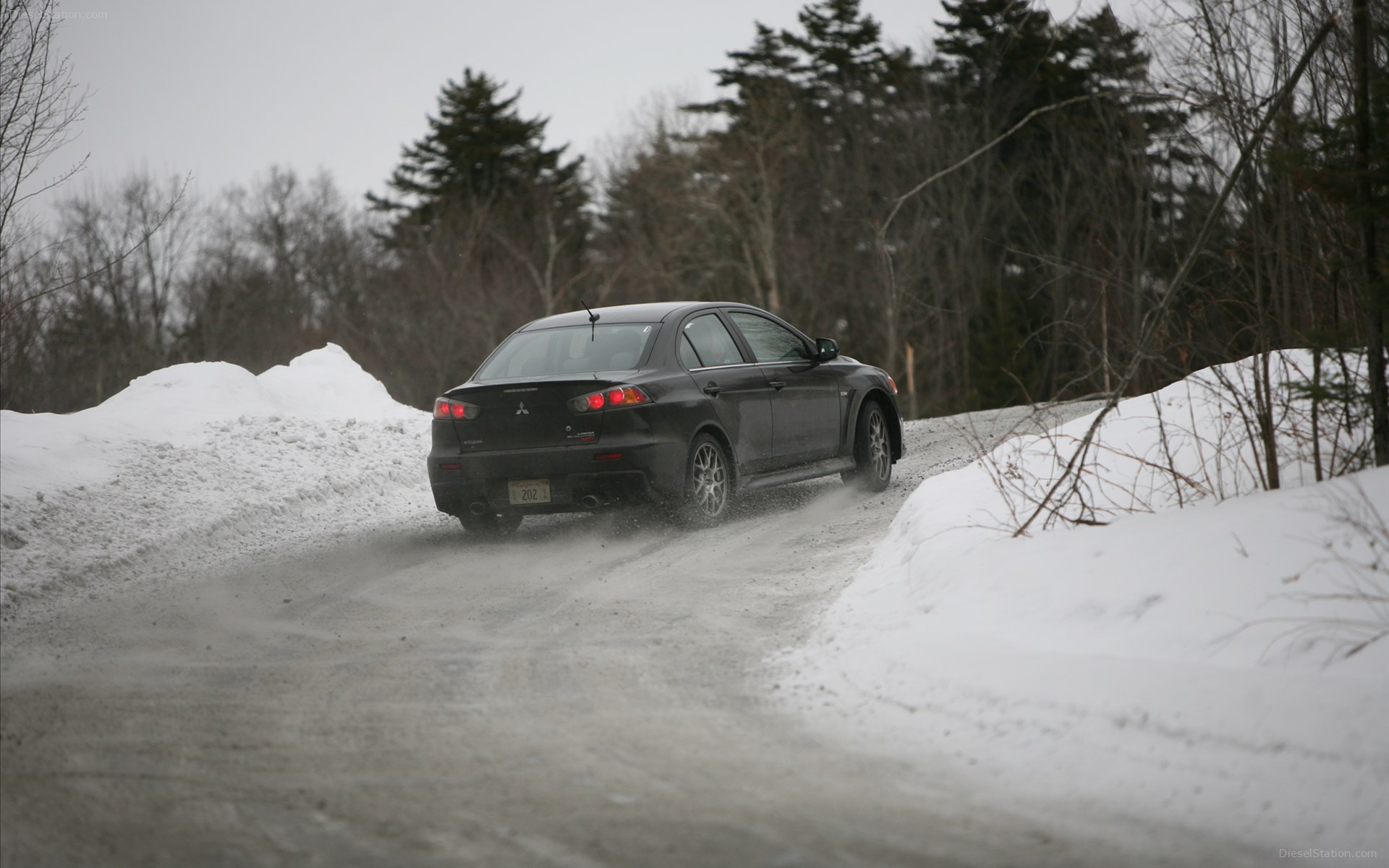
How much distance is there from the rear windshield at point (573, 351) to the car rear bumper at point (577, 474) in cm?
72

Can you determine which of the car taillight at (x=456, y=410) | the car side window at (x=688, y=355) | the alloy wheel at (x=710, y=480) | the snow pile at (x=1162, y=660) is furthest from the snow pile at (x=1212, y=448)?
the car taillight at (x=456, y=410)

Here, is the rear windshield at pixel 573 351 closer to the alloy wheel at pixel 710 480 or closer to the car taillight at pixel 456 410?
the car taillight at pixel 456 410

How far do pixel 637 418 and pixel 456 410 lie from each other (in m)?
1.36

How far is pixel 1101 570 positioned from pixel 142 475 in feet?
24.9

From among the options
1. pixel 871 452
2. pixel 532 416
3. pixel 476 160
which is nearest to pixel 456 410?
pixel 532 416

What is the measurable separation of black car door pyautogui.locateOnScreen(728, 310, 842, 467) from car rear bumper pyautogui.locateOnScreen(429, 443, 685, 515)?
1.49 meters

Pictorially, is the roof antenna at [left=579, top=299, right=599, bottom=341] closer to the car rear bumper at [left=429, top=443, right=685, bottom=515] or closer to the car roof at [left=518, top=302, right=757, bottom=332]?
the car roof at [left=518, top=302, right=757, bottom=332]

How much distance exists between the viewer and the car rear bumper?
836cm

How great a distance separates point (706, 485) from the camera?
29.4ft

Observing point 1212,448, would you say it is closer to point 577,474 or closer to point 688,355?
point 688,355

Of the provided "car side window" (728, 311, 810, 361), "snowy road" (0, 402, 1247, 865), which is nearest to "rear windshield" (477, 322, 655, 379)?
"car side window" (728, 311, 810, 361)

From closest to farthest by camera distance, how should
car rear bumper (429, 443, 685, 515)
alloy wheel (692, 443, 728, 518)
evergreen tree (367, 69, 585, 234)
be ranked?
car rear bumper (429, 443, 685, 515), alloy wheel (692, 443, 728, 518), evergreen tree (367, 69, 585, 234)

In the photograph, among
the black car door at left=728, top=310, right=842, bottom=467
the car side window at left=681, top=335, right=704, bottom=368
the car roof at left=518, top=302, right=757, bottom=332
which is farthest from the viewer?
the black car door at left=728, top=310, right=842, bottom=467

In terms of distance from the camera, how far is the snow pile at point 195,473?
26.1 ft
